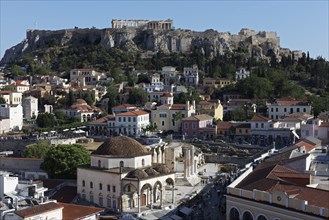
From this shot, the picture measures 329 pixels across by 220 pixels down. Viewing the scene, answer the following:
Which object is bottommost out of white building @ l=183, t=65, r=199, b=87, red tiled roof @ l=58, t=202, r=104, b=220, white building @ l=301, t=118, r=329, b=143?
red tiled roof @ l=58, t=202, r=104, b=220

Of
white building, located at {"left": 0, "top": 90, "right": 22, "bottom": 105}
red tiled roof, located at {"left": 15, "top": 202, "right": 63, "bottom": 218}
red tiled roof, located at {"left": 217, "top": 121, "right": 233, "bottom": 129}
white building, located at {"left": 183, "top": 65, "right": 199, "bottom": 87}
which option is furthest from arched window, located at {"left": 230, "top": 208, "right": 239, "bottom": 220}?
white building, located at {"left": 183, "top": 65, "right": 199, "bottom": 87}

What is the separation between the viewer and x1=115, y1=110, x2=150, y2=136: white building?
62.1m

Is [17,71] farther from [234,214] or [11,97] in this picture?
[234,214]

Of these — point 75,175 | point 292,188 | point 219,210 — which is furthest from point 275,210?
point 75,175

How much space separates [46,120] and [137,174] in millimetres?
34513

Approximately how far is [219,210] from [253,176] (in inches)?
168

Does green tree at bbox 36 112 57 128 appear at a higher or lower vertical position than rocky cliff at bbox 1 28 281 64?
lower

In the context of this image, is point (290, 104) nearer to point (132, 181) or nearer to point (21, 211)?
point (132, 181)

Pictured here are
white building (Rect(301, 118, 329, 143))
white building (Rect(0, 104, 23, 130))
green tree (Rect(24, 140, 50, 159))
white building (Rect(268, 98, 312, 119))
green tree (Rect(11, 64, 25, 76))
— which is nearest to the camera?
white building (Rect(301, 118, 329, 143))

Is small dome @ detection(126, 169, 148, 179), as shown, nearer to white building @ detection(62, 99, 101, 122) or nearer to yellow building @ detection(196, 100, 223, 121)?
yellow building @ detection(196, 100, 223, 121)

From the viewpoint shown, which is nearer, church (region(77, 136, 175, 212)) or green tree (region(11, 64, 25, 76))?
church (region(77, 136, 175, 212))

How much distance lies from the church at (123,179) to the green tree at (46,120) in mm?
30869

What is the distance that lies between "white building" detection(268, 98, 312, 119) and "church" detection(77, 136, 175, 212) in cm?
3033

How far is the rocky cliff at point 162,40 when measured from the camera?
366 feet
